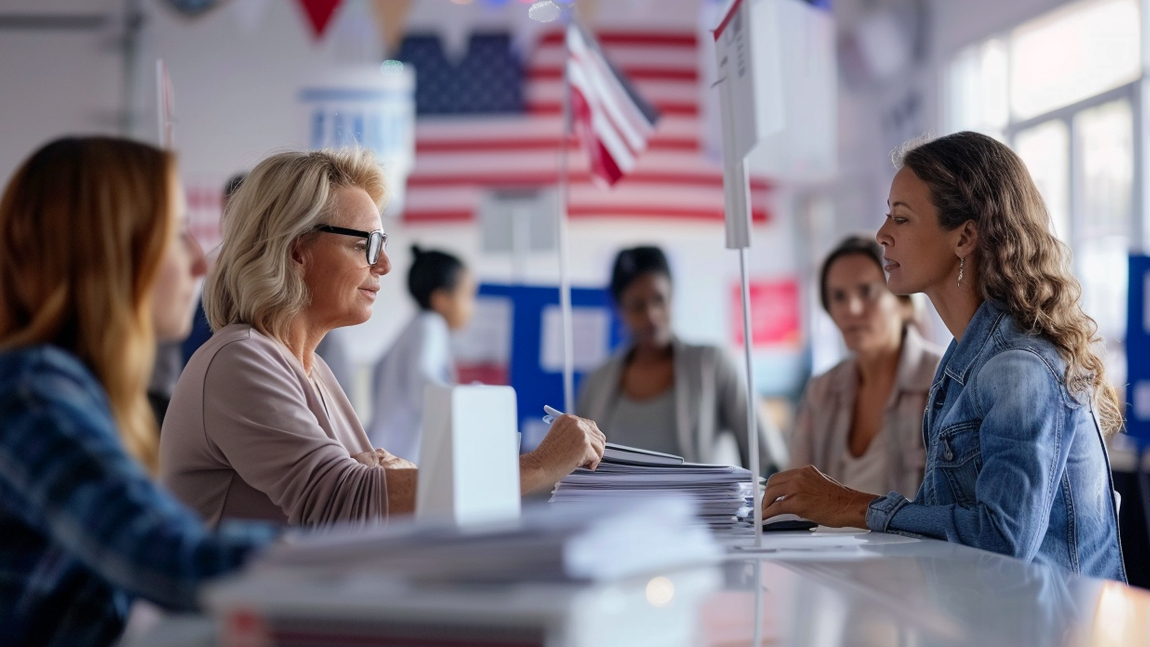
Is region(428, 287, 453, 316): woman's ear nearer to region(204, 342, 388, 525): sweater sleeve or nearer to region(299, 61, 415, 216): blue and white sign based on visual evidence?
region(204, 342, 388, 525): sweater sleeve

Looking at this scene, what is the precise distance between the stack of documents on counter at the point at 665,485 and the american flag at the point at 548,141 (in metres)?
7.11

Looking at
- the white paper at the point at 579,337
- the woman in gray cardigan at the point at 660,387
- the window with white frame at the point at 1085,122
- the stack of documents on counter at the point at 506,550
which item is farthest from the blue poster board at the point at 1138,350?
the stack of documents on counter at the point at 506,550

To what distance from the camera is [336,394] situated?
195 centimetres

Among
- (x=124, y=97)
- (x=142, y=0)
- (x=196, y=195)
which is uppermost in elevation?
(x=142, y=0)

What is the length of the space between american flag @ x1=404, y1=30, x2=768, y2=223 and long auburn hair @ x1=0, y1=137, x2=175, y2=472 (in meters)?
7.74

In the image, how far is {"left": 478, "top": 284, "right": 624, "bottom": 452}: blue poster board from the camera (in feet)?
14.4

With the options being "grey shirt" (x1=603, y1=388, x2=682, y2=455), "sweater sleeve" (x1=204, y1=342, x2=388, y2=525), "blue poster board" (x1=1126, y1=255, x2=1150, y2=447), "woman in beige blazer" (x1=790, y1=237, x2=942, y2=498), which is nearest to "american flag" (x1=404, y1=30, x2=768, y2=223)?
"grey shirt" (x1=603, y1=388, x2=682, y2=455)

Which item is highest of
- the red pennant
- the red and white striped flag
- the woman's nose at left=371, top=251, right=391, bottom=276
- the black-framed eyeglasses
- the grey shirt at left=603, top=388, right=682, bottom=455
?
the red pennant

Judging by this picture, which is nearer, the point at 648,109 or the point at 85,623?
the point at 85,623

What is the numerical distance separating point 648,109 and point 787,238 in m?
6.00

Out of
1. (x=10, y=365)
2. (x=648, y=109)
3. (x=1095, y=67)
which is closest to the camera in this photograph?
(x=10, y=365)

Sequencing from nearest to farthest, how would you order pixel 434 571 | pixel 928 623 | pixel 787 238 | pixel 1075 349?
pixel 434 571, pixel 928 623, pixel 1075 349, pixel 787 238

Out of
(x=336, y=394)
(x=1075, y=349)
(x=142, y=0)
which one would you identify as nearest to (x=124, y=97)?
(x=142, y=0)

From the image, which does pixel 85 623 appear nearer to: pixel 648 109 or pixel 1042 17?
pixel 648 109
